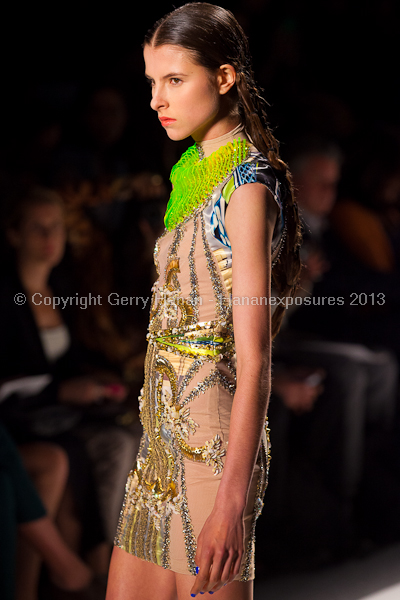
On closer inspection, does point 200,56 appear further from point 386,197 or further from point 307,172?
point 386,197

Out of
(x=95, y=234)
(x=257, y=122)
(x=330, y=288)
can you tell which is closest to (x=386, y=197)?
(x=330, y=288)

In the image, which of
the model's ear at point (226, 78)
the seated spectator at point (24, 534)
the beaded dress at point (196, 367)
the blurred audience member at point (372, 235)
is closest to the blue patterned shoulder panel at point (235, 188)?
the beaded dress at point (196, 367)

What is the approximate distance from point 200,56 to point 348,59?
8.42ft

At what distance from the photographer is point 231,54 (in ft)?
3.09

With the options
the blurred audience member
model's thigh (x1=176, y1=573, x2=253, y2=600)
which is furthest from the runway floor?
model's thigh (x1=176, y1=573, x2=253, y2=600)

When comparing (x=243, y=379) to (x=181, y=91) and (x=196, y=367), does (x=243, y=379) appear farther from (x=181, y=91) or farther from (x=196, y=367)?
(x=181, y=91)

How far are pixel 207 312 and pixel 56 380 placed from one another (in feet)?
4.59

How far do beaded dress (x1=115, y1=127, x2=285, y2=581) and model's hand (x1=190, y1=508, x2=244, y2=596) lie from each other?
0.30 feet

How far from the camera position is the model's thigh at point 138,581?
0.97 m

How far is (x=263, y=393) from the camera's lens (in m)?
0.83

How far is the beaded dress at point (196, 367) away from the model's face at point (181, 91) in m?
0.05

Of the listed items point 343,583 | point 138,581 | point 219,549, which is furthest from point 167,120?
point 343,583

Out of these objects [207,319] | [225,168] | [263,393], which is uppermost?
[225,168]

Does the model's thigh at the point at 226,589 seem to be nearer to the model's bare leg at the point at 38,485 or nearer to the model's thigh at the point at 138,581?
the model's thigh at the point at 138,581
